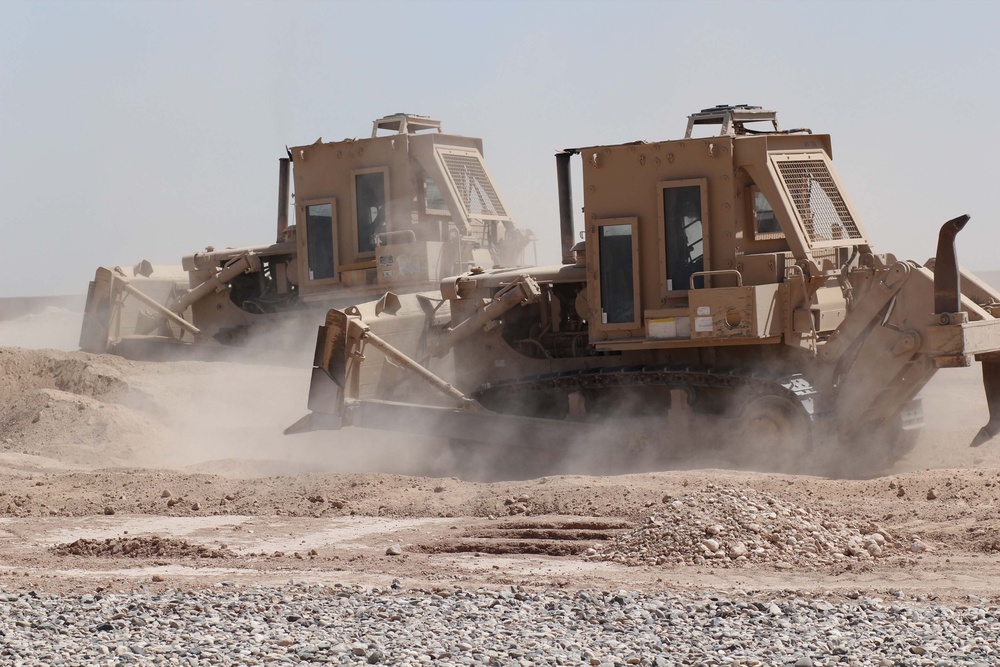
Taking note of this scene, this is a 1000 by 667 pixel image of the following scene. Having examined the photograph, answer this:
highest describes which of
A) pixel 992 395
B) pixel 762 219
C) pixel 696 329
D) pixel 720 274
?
pixel 762 219

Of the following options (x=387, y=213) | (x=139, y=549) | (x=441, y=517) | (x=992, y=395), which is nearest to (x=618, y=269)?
(x=441, y=517)

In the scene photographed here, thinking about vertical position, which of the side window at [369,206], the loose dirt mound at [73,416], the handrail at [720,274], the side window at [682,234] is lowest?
the loose dirt mound at [73,416]

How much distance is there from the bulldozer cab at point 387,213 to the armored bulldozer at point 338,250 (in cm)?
1

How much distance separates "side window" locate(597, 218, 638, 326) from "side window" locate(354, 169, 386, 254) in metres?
6.06

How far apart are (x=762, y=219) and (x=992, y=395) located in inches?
95.2

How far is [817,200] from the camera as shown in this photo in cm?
1292

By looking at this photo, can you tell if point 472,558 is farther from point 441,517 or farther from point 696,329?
point 696,329

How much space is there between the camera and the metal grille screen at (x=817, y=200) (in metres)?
12.7

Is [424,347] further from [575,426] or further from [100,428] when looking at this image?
[100,428]

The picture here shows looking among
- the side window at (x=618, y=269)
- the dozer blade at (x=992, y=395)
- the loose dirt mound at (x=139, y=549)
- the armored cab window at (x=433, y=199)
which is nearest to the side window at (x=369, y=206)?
the armored cab window at (x=433, y=199)

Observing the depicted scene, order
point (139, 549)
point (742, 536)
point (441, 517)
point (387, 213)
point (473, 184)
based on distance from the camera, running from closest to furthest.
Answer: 1. point (742, 536)
2. point (139, 549)
3. point (441, 517)
4. point (387, 213)
5. point (473, 184)

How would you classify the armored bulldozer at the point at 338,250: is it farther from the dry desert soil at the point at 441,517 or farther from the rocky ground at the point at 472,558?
the rocky ground at the point at 472,558

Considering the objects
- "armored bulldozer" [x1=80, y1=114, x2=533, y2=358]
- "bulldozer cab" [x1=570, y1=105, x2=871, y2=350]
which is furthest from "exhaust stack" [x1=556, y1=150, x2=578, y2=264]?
"armored bulldozer" [x1=80, y1=114, x2=533, y2=358]

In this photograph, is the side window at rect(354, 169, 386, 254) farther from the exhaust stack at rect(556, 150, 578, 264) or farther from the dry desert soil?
the exhaust stack at rect(556, 150, 578, 264)
